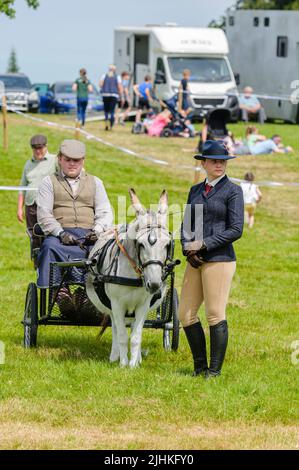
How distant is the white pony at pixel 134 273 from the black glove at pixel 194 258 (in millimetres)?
187

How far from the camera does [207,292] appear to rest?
899cm

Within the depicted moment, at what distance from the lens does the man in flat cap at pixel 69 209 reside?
10062 mm

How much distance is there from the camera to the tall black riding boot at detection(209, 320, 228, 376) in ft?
29.8

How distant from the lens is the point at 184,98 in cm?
3488

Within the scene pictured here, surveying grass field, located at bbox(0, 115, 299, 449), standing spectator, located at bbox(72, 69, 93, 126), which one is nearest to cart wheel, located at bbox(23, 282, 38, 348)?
grass field, located at bbox(0, 115, 299, 449)

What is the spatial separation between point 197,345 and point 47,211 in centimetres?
201

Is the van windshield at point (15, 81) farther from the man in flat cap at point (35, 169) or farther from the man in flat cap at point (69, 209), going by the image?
the man in flat cap at point (69, 209)

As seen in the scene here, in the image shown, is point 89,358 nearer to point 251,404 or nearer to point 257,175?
point 251,404

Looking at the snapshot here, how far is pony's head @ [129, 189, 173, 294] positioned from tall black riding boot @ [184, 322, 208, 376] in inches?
28.3

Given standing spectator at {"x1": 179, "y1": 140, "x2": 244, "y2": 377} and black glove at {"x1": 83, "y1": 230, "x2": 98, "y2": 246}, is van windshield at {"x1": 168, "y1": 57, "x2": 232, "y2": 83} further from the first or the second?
standing spectator at {"x1": 179, "y1": 140, "x2": 244, "y2": 377}

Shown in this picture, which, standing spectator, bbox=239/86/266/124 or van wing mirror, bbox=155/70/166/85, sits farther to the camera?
standing spectator, bbox=239/86/266/124

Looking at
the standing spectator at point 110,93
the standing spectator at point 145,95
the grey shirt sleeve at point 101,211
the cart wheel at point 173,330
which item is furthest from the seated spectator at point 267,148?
the grey shirt sleeve at point 101,211
